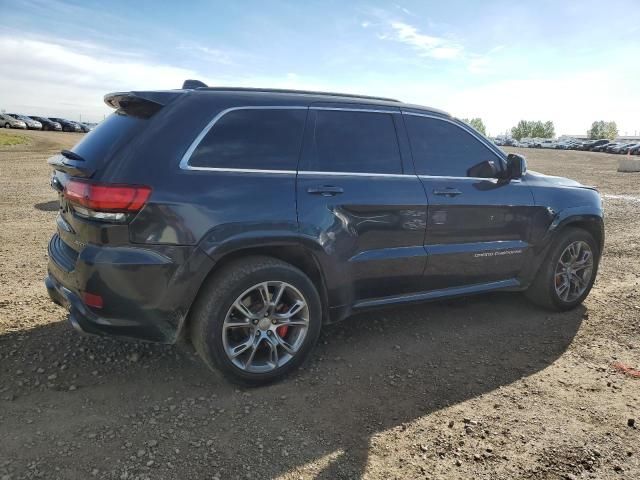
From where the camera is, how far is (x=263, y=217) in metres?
3.12

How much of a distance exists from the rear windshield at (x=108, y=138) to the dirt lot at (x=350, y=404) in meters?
1.48

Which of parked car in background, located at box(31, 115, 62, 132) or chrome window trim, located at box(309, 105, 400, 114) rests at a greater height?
chrome window trim, located at box(309, 105, 400, 114)

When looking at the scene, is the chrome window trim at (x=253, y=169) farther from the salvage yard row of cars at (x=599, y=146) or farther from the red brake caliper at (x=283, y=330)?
the salvage yard row of cars at (x=599, y=146)

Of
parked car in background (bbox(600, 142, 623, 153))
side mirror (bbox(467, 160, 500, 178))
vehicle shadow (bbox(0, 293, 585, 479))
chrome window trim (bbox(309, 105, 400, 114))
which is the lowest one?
vehicle shadow (bbox(0, 293, 585, 479))

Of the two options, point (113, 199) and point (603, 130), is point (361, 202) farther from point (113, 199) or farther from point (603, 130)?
point (603, 130)

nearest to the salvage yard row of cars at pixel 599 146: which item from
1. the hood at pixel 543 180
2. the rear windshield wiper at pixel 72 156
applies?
the hood at pixel 543 180

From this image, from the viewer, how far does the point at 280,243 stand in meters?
3.21

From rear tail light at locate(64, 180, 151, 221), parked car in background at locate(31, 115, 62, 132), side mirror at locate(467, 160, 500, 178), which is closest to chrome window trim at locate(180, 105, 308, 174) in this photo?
rear tail light at locate(64, 180, 151, 221)

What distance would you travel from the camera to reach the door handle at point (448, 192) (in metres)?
3.88

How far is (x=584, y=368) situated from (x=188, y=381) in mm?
2955

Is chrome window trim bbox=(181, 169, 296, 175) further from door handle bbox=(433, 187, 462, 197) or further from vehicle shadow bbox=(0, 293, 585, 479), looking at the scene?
vehicle shadow bbox=(0, 293, 585, 479)

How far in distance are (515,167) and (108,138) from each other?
324 cm

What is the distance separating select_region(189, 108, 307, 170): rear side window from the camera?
3.08m

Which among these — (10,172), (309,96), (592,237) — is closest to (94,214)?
(309,96)
